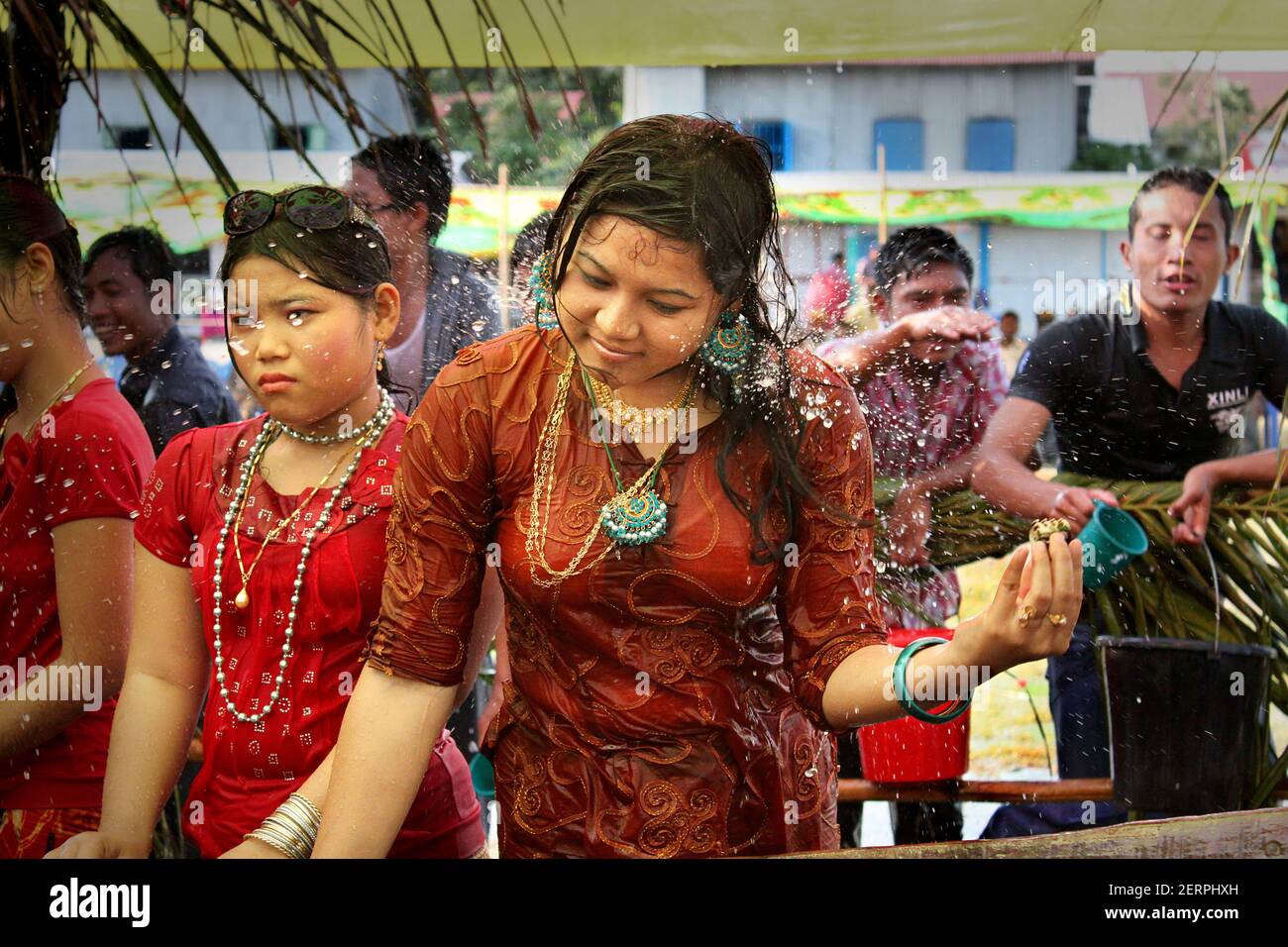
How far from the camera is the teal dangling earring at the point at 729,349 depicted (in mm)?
1615

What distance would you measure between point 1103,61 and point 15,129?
2.12 meters

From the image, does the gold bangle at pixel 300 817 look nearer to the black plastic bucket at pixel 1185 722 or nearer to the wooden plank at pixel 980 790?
the wooden plank at pixel 980 790

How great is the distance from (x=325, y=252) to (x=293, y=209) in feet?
0.24

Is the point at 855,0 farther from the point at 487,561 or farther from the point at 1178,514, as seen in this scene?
the point at 487,561

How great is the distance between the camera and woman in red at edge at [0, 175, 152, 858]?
6.37ft

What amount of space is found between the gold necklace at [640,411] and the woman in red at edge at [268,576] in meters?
0.35

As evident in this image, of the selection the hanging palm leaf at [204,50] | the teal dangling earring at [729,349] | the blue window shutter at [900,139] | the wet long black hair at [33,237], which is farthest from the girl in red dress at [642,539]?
the blue window shutter at [900,139]


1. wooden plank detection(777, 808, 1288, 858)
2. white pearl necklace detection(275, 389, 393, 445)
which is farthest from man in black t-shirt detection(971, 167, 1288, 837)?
white pearl necklace detection(275, 389, 393, 445)

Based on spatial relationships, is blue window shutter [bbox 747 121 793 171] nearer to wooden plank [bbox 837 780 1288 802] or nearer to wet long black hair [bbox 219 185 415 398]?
wet long black hair [bbox 219 185 415 398]

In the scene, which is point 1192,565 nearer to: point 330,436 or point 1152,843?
point 1152,843

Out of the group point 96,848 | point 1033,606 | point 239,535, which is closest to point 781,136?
point 239,535

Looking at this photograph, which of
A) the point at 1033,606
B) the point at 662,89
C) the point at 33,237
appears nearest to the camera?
the point at 1033,606

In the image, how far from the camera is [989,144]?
2803mm

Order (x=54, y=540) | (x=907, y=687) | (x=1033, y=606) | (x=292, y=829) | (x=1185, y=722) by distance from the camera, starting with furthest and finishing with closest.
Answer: (x=1185, y=722) → (x=54, y=540) → (x=292, y=829) → (x=907, y=687) → (x=1033, y=606)
